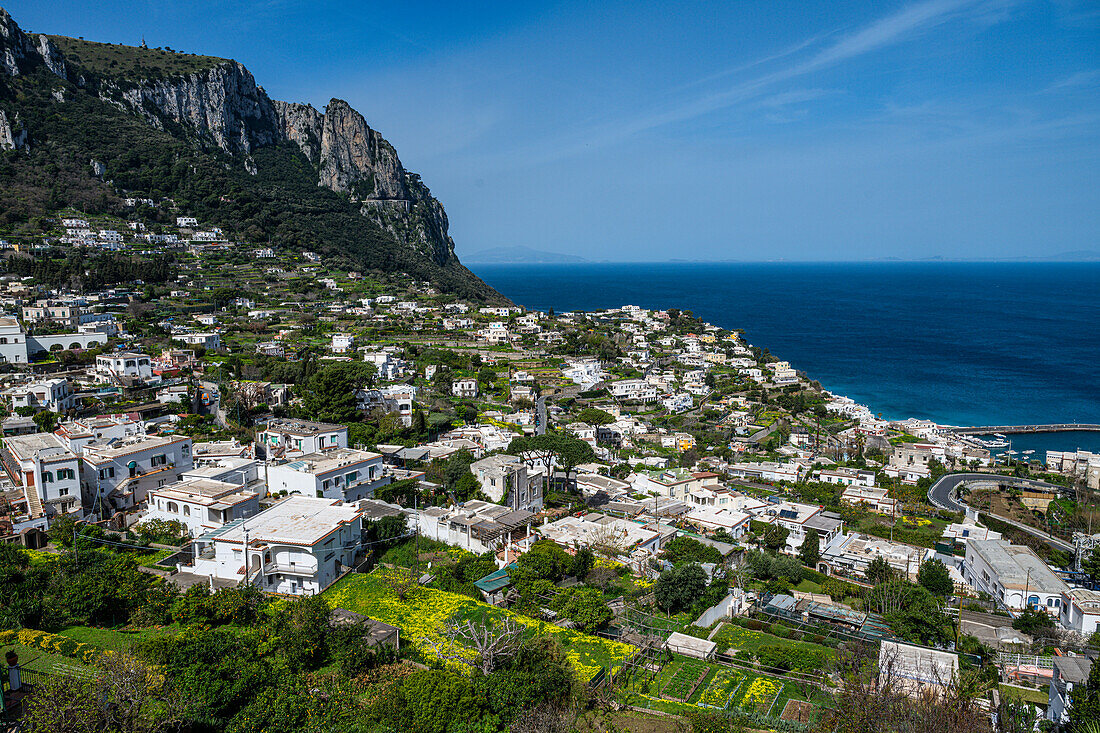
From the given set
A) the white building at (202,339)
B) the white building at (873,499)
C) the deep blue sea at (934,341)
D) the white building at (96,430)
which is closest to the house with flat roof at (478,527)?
the white building at (96,430)

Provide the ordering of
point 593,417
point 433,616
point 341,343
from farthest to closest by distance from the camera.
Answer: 1. point 341,343
2. point 593,417
3. point 433,616

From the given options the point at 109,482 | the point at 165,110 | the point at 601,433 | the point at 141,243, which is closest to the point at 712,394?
the point at 601,433

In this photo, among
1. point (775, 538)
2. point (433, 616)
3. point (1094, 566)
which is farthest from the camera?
point (775, 538)

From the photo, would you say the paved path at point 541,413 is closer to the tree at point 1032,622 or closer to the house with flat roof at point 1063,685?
the tree at point 1032,622

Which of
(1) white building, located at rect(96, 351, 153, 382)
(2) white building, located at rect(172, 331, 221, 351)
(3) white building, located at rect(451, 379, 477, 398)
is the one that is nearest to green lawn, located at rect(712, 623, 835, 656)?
(3) white building, located at rect(451, 379, 477, 398)

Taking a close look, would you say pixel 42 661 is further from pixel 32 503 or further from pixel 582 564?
pixel 582 564

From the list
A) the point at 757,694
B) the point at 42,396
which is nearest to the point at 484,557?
the point at 757,694

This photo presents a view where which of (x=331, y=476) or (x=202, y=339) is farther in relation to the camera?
(x=202, y=339)
